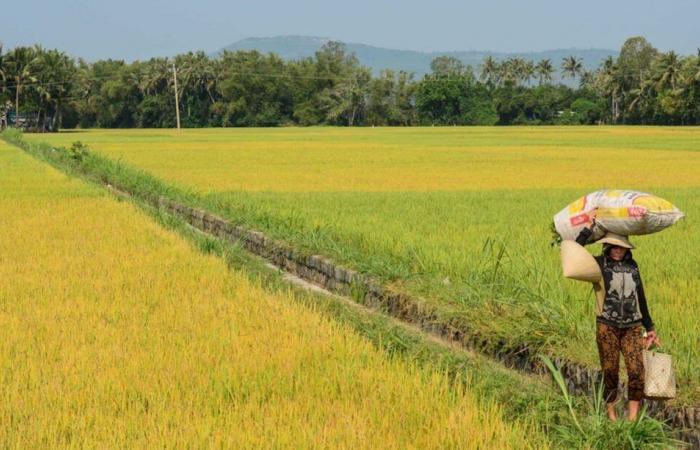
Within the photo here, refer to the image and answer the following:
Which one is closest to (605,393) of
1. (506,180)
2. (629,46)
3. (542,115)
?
(506,180)

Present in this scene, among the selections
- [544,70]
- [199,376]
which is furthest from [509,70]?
[199,376]

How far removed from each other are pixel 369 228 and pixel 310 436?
6.21 meters

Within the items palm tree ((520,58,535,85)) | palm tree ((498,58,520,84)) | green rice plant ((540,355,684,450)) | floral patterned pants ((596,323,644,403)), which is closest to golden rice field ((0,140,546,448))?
green rice plant ((540,355,684,450))

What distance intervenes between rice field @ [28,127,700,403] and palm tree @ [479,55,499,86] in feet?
Result: 283

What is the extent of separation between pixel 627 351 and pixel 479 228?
610cm

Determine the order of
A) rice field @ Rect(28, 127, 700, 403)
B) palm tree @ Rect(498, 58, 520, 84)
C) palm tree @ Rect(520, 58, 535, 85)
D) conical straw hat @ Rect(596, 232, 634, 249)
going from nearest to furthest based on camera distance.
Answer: conical straw hat @ Rect(596, 232, 634, 249), rice field @ Rect(28, 127, 700, 403), palm tree @ Rect(520, 58, 535, 85), palm tree @ Rect(498, 58, 520, 84)

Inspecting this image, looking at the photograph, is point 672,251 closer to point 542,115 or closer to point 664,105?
point 664,105

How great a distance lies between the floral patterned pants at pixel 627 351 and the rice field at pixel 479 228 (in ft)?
0.86

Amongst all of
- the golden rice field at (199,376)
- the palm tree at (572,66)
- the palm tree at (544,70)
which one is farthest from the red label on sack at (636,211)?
the palm tree at (572,66)

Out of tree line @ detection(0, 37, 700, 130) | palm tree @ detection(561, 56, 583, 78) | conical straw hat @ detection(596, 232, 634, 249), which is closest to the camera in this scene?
conical straw hat @ detection(596, 232, 634, 249)

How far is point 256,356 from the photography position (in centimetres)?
444

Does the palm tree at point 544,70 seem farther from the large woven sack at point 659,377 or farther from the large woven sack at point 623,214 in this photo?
the large woven sack at point 659,377

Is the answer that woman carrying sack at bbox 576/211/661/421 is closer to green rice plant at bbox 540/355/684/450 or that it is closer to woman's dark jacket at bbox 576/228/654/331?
woman's dark jacket at bbox 576/228/654/331

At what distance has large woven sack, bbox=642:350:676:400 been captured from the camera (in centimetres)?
330
